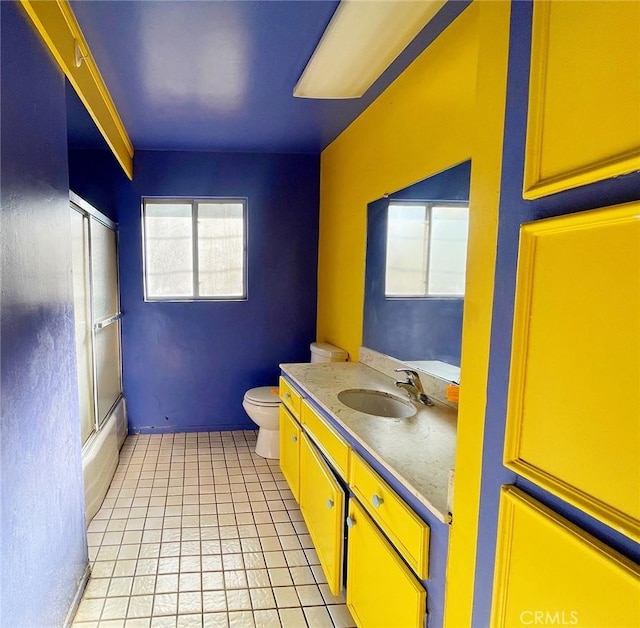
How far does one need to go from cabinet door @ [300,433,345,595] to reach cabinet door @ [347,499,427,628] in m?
0.09

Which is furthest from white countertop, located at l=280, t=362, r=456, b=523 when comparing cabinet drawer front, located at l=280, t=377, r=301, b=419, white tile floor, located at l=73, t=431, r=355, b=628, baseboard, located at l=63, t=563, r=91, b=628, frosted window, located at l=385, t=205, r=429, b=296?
baseboard, located at l=63, t=563, r=91, b=628

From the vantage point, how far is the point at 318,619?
158 centimetres

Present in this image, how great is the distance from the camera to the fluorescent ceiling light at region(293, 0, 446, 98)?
54.6 inches

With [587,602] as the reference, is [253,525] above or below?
below

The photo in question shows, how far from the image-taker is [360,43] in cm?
158

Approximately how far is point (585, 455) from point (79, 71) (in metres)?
2.20

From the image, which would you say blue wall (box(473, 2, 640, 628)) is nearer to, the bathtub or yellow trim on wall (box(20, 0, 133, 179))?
yellow trim on wall (box(20, 0, 133, 179))

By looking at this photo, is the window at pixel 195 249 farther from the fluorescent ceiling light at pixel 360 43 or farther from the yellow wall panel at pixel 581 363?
the yellow wall panel at pixel 581 363

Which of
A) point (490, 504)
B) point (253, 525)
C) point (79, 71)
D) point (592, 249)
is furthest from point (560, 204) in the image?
point (253, 525)

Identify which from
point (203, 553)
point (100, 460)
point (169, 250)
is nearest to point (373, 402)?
point (203, 553)

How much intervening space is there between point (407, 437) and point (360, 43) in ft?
4.94

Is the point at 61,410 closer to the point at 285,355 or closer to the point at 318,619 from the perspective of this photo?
the point at 318,619

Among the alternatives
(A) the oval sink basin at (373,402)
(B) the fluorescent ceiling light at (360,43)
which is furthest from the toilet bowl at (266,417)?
(B) the fluorescent ceiling light at (360,43)

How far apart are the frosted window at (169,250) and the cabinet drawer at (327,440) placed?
73.5 inches
